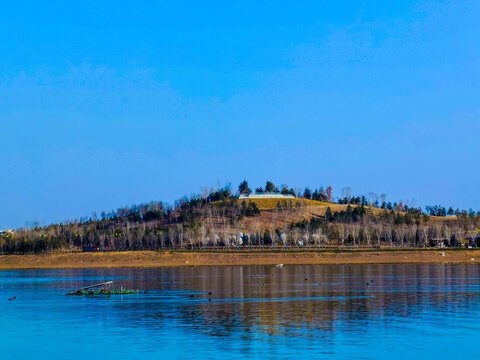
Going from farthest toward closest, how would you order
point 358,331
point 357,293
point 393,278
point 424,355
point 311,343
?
point 393,278 → point 357,293 → point 358,331 → point 311,343 → point 424,355

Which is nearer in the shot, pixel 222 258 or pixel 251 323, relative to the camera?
pixel 251 323

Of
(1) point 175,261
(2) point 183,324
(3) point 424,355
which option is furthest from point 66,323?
(1) point 175,261

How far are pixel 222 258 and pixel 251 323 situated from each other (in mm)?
117660

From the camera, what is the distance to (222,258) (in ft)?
557

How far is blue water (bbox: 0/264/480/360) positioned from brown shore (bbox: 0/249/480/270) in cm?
7810

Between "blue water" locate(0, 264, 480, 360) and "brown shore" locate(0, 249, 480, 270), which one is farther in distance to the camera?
"brown shore" locate(0, 249, 480, 270)

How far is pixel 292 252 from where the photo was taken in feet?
566

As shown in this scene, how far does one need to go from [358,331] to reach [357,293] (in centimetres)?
2968

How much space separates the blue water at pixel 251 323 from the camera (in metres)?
41.4

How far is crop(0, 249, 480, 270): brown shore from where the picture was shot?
543ft

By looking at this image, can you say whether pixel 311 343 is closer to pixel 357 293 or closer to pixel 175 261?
pixel 357 293

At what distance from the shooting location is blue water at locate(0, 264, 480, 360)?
1630 inches

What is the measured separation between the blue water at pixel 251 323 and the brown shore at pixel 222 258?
78.1 metres

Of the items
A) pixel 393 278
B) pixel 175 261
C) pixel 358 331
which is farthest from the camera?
pixel 175 261
